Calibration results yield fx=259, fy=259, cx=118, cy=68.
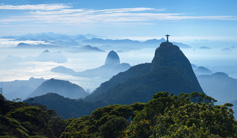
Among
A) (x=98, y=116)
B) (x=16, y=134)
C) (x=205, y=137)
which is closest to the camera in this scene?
(x=205, y=137)

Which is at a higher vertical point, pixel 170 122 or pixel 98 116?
pixel 170 122

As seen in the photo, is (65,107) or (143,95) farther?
(143,95)

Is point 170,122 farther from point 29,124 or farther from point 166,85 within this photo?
point 166,85

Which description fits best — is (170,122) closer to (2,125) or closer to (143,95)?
Result: (2,125)

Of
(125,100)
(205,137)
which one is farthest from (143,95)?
(205,137)

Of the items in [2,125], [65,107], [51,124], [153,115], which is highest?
[153,115]

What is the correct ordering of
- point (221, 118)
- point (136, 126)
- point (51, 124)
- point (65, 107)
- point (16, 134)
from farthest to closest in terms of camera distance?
point (65, 107) → point (51, 124) → point (16, 134) → point (136, 126) → point (221, 118)

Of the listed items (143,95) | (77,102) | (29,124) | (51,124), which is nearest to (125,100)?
(143,95)
